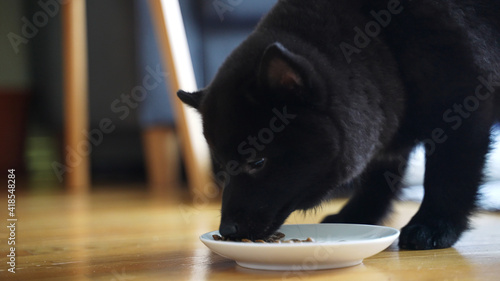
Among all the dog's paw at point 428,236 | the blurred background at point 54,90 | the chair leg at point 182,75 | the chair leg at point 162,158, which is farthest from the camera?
the blurred background at point 54,90

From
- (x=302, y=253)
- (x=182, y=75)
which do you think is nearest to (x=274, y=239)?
(x=302, y=253)

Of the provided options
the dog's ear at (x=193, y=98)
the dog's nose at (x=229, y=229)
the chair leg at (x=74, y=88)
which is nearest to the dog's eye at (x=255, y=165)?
the dog's nose at (x=229, y=229)

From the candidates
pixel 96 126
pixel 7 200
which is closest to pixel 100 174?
pixel 96 126

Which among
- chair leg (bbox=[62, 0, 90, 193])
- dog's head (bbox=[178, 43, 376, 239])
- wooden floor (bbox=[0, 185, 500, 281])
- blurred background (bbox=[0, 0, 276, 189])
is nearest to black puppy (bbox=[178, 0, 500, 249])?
dog's head (bbox=[178, 43, 376, 239])

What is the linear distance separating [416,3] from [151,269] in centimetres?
83

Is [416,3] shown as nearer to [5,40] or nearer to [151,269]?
[151,269]

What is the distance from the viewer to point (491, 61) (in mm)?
1354

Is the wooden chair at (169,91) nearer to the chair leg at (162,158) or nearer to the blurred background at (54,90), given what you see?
the chair leg at (162,158)

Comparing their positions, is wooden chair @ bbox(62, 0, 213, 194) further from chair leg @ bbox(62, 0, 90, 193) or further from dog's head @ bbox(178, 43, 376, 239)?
Answer: dog's head @ bbox(178, 43, 376, 239)

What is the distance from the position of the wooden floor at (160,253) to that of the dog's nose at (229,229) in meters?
0.06

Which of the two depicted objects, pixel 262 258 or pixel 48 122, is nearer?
pixel 262 258

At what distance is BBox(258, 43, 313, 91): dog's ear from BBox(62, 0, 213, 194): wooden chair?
1284mm

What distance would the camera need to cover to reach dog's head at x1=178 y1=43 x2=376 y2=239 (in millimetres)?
1143

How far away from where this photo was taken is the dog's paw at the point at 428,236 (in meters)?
1.29
